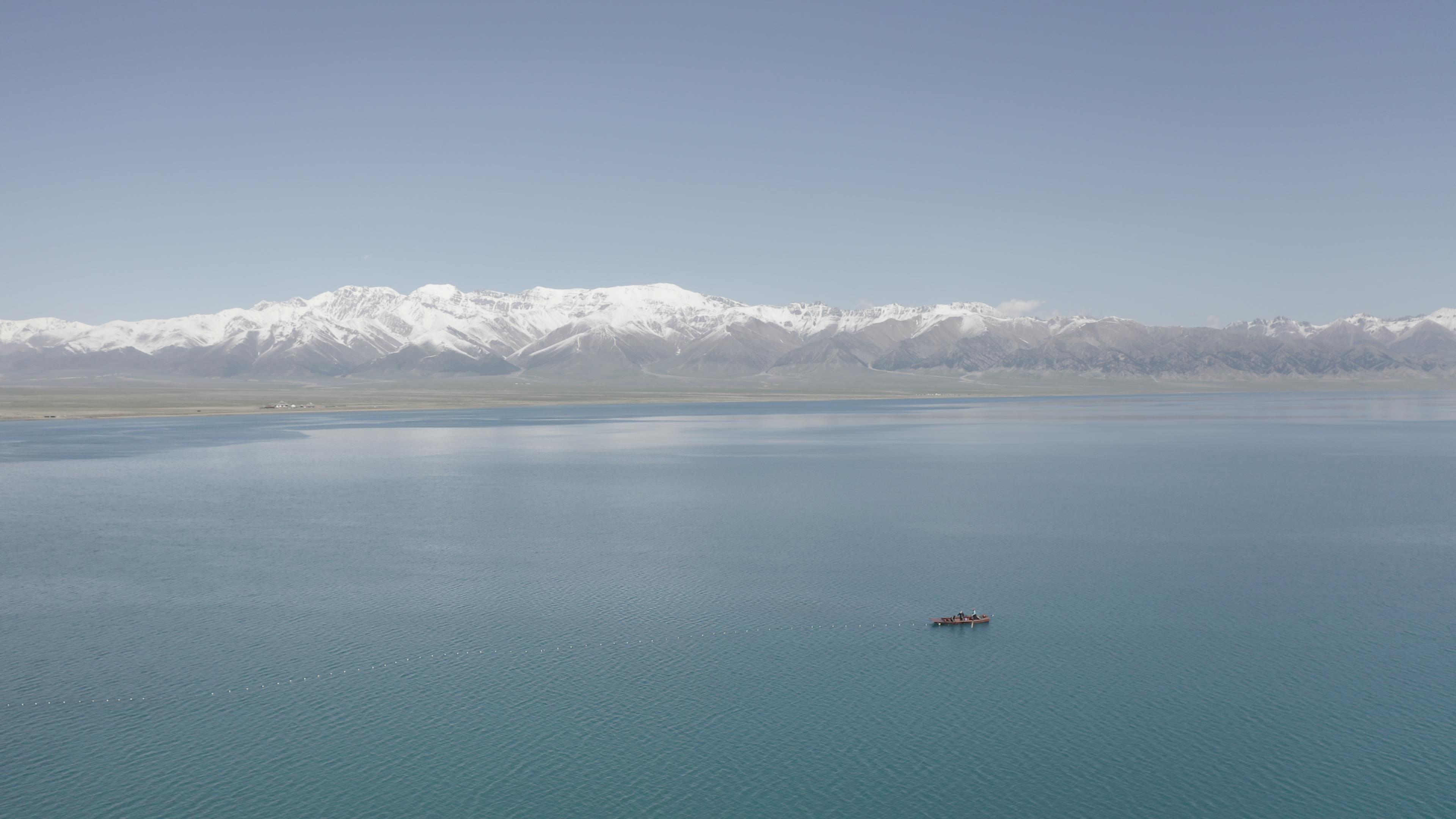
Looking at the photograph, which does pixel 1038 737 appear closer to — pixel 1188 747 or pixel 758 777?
pixel 1188 747

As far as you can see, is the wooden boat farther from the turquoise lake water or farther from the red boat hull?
the turquoise lake water

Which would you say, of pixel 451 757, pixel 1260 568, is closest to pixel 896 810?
pixel 451 757

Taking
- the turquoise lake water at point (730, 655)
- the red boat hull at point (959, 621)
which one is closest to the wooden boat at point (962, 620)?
the red boat hull at point (959, 621)

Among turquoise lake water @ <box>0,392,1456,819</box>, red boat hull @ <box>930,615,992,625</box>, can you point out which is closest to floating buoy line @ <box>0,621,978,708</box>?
turquoise lake water @ <box>0,392,1456,819</box>

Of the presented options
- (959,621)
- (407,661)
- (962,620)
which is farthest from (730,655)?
(407,661)

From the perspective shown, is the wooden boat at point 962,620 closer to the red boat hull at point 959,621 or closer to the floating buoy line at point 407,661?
the red boat hull at point 959,621
